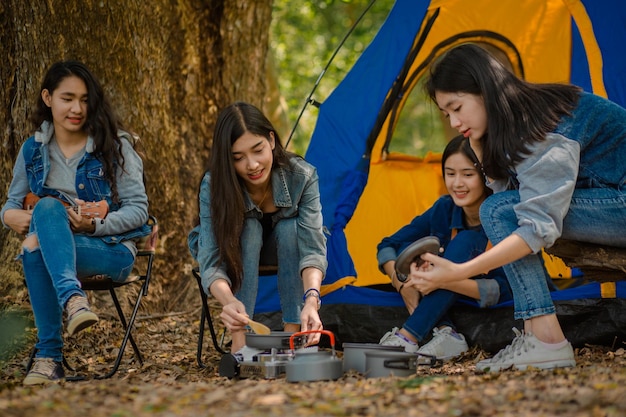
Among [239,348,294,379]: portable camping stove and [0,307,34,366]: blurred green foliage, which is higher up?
[0,307,34,366]: blurred green foliage

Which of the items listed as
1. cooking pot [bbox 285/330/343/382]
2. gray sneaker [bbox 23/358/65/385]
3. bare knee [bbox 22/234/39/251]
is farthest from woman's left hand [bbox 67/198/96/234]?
cooking pot [bbox 285/330/343/382]

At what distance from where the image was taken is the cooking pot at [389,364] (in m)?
2.71

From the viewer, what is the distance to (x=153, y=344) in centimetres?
407

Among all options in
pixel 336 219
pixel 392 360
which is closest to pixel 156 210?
pixel 336 219

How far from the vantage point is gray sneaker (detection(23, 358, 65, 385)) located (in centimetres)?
298

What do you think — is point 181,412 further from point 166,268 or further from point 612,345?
Result: point 166,268

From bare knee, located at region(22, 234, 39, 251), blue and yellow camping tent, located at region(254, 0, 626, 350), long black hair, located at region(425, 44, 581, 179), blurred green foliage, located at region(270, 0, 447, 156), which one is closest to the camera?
long black hair, located at region(425, 44, 581, 179)

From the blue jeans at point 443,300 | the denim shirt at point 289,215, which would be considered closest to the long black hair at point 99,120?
the denim shirt at point 289,215

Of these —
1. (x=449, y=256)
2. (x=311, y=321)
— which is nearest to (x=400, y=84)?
(x=449, y=256)

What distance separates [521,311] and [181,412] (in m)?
1.33

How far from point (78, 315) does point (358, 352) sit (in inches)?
38.8

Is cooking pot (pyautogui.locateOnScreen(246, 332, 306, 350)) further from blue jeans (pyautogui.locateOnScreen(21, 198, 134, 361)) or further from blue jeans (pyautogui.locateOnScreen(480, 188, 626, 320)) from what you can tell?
blue jeans (pyautogui.locateOnScreen(480, 188, 626, 320))

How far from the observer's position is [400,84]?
442cm

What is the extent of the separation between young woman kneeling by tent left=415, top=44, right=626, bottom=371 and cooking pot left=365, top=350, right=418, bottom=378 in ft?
1.09
